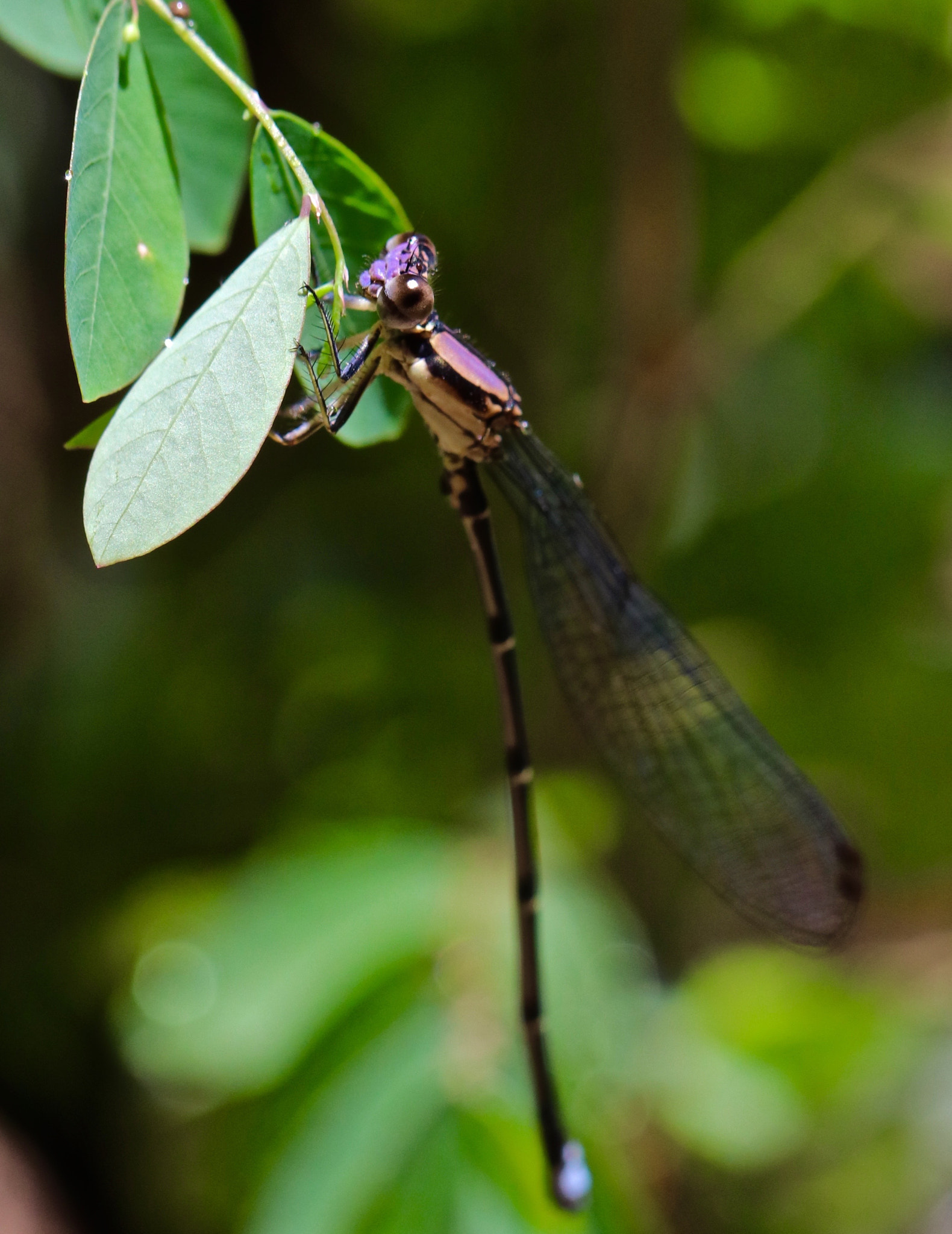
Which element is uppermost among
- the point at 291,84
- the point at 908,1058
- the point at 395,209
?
the point at 291,84

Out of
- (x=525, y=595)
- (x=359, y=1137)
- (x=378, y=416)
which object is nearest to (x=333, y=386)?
(x=378, y=416)

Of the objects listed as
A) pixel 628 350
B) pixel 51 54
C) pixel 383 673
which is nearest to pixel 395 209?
pixel 51 54

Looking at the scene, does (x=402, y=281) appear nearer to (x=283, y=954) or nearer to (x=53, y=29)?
(x=53, y=29)

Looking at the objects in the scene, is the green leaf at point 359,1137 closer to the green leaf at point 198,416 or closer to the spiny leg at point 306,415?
the spiny leg at point 306,415

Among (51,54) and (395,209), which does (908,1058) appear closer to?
(395,209)

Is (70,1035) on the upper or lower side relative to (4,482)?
lower
